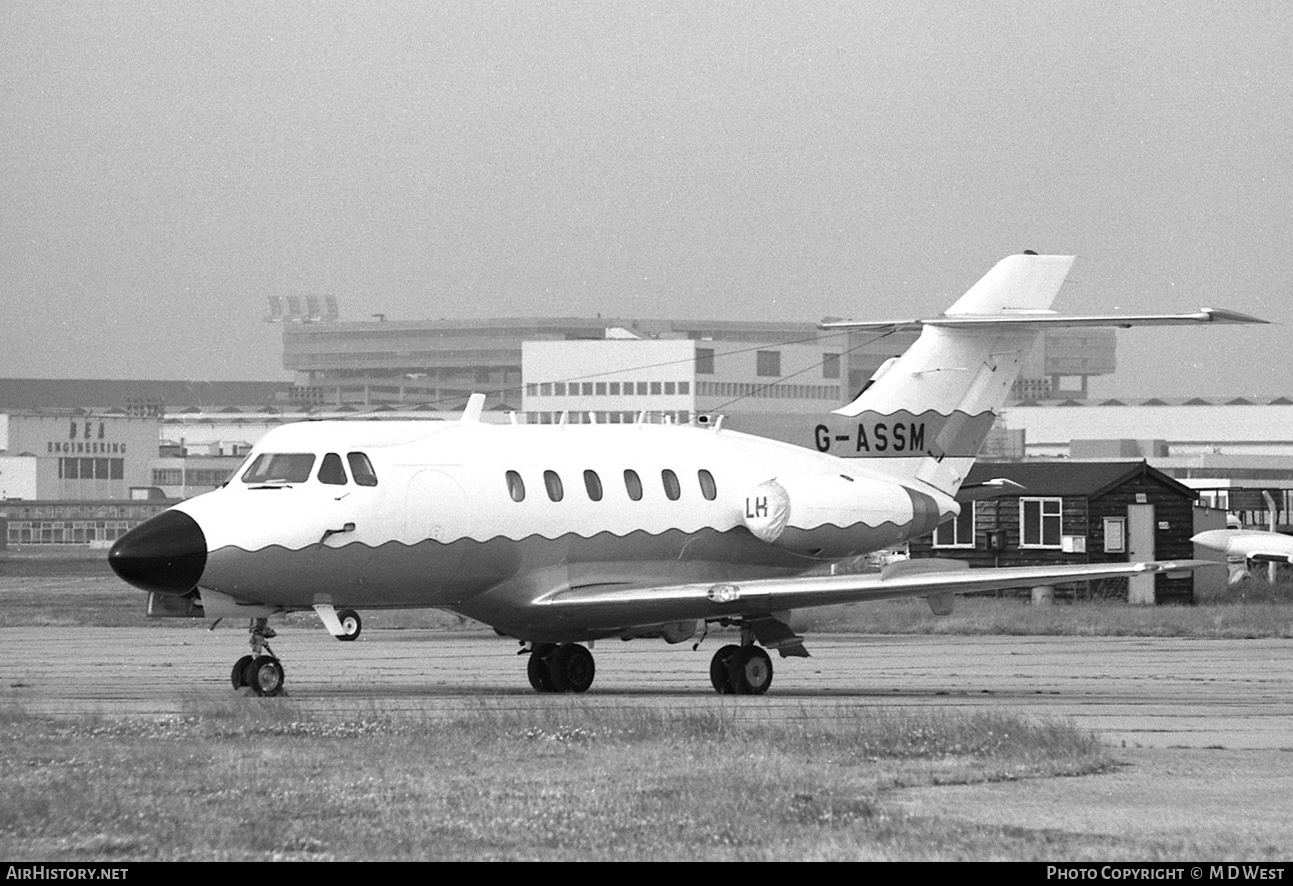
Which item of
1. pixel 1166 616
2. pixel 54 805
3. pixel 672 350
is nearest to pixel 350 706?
pixel 54 805

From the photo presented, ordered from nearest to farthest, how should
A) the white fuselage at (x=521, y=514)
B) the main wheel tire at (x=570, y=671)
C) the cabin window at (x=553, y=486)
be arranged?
the white fuselage at (x=521, y=514) → the cabin window at (x=553, y=486) → the main wheel tire at (x=570, y=671)

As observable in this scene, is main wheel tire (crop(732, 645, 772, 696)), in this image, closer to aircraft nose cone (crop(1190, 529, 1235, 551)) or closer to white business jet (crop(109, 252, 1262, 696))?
white business jet (crop(109, 252, 1262, 696))

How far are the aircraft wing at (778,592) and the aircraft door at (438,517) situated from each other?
4.41 ft

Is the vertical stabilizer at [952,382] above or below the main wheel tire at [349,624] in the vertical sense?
above

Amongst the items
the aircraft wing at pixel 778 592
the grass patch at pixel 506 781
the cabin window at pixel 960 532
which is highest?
the cabin window at pixel 960 532

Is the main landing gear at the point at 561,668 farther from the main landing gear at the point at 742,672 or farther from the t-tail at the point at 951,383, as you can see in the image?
the t-tail at the point at 951,383

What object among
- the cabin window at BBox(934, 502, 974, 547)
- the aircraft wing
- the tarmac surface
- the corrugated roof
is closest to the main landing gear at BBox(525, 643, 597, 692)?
the tarmac surface

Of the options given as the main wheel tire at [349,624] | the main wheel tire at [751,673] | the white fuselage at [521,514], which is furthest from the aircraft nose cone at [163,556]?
the main wheel tire at [751,673]

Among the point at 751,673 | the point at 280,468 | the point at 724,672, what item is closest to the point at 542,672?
the point at 724,672

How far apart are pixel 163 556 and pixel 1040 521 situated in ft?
121

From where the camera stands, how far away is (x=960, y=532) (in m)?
57.8

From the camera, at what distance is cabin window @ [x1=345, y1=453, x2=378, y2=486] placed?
25.1 metres

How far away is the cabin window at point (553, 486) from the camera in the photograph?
1038 inches
